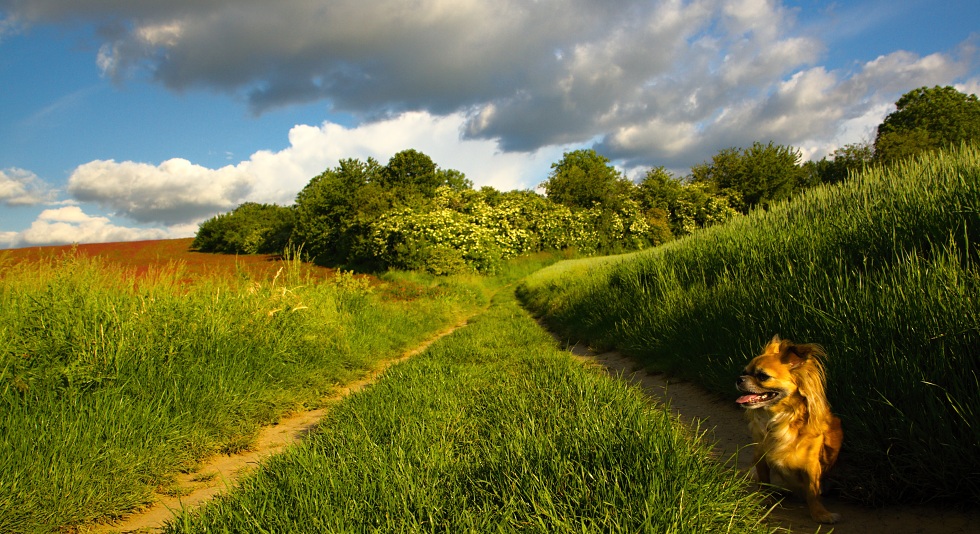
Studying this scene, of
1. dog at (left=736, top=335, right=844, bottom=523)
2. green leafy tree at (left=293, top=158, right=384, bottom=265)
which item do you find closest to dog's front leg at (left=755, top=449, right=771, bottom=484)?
dog at (left=736, top=335, right=844, bottom=523)

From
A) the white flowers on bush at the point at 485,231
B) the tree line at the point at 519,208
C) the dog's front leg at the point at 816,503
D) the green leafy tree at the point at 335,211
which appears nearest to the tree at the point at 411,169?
the tree line at the point at 519,208

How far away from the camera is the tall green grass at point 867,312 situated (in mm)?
2621

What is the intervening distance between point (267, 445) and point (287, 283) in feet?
15.9

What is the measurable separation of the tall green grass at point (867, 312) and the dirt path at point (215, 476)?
3.99 m

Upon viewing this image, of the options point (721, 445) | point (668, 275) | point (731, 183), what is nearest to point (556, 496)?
point (721, 445)

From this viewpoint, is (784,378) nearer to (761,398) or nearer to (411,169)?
(761,398)

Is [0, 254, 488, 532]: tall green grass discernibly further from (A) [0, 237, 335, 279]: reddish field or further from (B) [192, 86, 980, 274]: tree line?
(B) [192, 86, 980, 274]: tree line

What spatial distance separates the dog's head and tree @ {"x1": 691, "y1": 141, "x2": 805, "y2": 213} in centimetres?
3549

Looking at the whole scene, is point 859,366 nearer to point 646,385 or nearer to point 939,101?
point 646,385

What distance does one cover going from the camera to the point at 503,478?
2.40 meters

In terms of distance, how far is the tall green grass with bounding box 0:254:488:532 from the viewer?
3.21 m

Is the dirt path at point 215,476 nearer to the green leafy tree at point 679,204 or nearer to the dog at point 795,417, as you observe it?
the dog at point 795,417

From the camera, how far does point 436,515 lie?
2252 mm

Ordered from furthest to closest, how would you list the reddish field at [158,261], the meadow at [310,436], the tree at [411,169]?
the tree at [411,169] → the reddish field at [158,261] → the meadow at [310,436]
